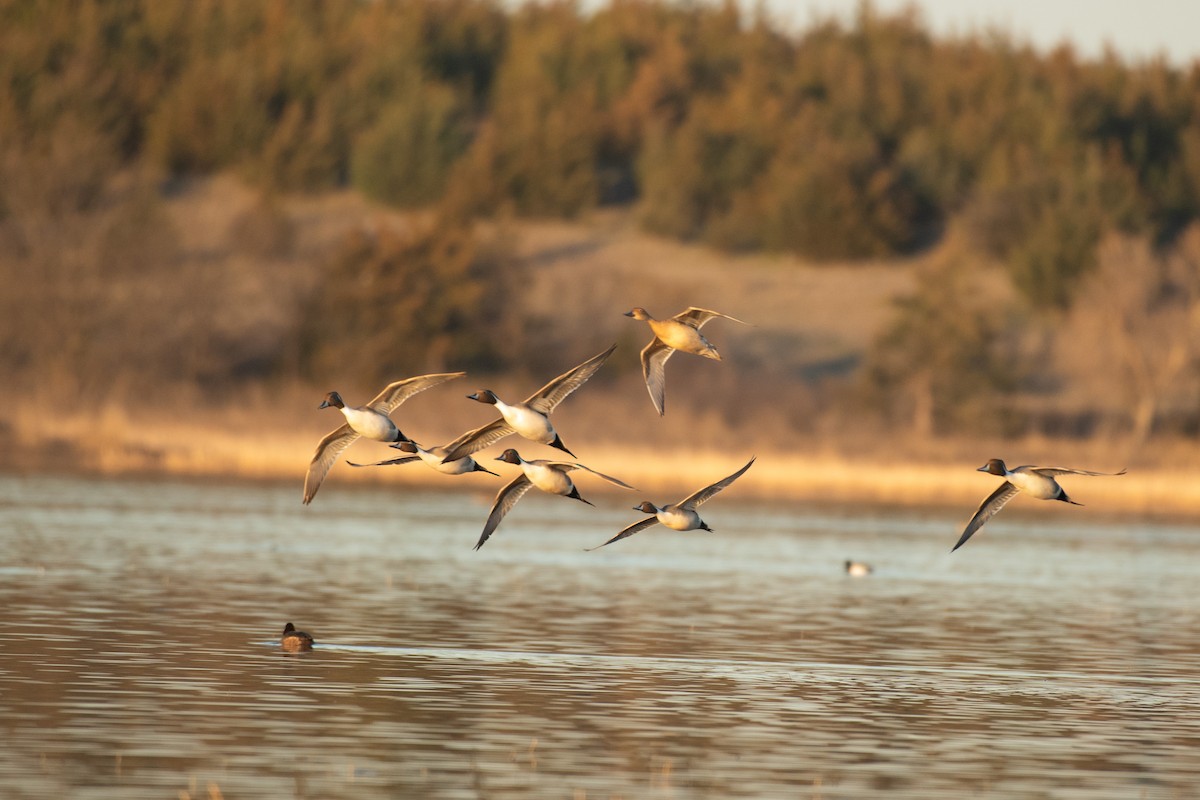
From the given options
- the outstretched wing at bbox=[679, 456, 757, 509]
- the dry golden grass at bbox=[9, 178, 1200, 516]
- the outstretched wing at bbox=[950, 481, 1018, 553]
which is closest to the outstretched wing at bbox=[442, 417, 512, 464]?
the outstretched wing at bbox=[679, 456, 757, 509]

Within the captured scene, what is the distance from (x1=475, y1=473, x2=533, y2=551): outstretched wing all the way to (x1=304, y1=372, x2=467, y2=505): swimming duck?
2.90ft

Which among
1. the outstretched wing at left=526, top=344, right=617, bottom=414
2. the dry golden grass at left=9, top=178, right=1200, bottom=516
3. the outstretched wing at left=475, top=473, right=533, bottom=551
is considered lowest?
the outstretched wing at left=475, top=473, right=533, bottom=551

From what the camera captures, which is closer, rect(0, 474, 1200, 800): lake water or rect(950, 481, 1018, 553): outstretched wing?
rect(0, 474, 1200, 800): lake water

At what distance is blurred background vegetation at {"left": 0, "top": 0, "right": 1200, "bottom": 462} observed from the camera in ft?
182

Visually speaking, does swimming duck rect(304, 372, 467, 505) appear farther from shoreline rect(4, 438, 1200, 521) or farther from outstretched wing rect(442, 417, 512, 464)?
shoreline rect(4, 438, 1200, 521)

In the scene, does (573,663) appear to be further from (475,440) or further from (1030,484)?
(1030,484)

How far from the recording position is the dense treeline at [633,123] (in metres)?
71.6

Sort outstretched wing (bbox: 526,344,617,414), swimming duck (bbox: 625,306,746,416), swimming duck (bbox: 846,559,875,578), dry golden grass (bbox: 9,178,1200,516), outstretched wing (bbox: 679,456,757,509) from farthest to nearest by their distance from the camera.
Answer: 1. dry golden grass (bbox: 9,178,1200,516)
2. swimming duck (bbox: 846,559,875,578)
3. outstretched wing (bbox: 679,456,757,509)
4. swimming duck (bbox: 625,306,746,416)
5. outstretched wing (bbox: 526,344,617,414)

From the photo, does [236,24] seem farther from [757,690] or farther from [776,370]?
[757,690]

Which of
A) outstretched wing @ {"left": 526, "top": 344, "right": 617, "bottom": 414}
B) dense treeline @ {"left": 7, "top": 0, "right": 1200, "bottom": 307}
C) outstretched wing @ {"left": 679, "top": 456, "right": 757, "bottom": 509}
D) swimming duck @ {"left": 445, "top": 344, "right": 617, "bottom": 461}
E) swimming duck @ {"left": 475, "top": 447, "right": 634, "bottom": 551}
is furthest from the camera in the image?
dense treeline @ {"left": 7, "top": 0, "right": 1200, "bottom": 307}

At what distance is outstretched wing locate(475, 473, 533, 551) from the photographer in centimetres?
1631

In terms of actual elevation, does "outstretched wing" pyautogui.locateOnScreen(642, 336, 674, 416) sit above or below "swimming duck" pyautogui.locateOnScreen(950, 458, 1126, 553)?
above

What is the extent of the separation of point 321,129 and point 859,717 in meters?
60.2

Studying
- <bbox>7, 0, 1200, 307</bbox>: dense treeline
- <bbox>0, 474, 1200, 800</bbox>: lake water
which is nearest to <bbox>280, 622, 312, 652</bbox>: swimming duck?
<bbox>0, 474, 1200, 800</bbox>: lake water
